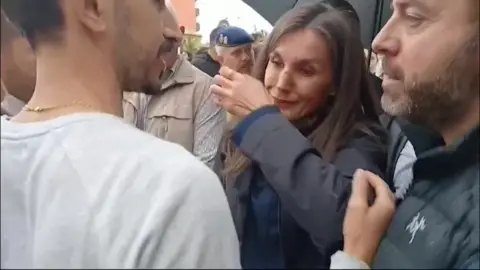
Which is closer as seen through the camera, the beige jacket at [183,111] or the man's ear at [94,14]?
the man's ear at [94,14]

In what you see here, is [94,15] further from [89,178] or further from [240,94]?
[240,94]

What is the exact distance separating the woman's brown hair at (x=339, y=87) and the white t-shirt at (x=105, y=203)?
1.37ft

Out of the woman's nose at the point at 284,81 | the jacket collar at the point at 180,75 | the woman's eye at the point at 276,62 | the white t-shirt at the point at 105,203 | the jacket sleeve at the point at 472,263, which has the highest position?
the white t-shirt at the point at 105,203

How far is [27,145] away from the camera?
1.80ft

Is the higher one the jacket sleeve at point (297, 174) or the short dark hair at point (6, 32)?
the short dark hair at point (6, 32)

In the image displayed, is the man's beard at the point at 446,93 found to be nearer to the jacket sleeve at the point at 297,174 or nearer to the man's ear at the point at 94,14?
the jacket sleeve at the point at 297,174

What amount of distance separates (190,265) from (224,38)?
0.75 meters

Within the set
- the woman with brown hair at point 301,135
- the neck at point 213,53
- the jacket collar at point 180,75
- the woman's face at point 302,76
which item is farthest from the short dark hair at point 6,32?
the jacket collar at point 180,75

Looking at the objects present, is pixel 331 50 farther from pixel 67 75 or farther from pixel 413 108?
pixel 67 75

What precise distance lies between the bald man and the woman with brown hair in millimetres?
142

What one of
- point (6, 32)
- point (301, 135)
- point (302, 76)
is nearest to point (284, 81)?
point (302, 76)

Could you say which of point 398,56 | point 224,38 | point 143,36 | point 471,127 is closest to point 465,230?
point 471,127

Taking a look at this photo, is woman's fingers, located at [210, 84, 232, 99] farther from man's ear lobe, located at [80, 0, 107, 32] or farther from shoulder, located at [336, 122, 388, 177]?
man's ear lobe, located at [80, 0, 107, 32]

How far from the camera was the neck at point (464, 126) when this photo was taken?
624mm
